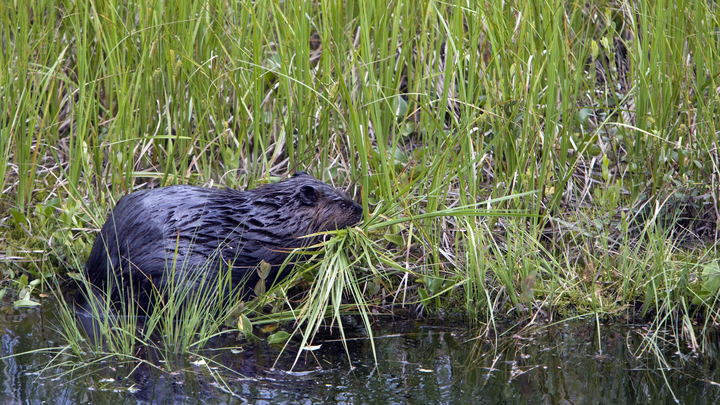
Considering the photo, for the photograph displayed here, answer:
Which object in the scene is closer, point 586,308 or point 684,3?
point 586,308

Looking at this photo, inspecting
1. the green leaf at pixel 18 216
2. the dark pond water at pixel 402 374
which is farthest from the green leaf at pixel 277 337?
the green leaf at pixel 18 216

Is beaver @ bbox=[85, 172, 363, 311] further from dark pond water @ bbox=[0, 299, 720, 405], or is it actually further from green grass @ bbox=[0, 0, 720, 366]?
dark pond water @ bbox=[0, 299, 720, 405]

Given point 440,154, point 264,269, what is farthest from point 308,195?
Answer: point 440,154

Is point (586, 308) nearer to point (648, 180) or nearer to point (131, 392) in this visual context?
point (648, 180)

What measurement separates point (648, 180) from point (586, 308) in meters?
1.01

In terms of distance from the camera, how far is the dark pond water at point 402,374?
236cm

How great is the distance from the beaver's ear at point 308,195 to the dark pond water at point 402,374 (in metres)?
0.80

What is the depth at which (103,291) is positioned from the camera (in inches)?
119

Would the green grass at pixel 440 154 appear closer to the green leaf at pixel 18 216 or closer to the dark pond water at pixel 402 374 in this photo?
the green leaf at pixel 18 216

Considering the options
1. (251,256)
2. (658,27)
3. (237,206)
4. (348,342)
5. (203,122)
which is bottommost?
(348,342)

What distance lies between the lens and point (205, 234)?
3.19 meters

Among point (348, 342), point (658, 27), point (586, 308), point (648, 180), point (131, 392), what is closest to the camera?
point (131, 392)

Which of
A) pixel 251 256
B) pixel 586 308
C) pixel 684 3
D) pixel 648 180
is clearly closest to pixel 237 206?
pixel 251 256

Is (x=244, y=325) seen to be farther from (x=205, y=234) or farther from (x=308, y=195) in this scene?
(x=308, y=195)
